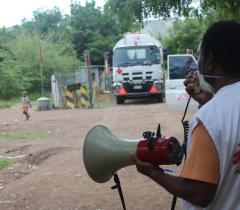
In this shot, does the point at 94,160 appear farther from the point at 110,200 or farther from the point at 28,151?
the point at 28,151

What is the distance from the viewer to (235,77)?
215cm

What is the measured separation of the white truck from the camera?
77.4 ft

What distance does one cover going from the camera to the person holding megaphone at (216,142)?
200cm

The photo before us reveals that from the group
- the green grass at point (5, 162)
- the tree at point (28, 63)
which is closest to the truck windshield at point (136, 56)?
the tree at point (28, 63)

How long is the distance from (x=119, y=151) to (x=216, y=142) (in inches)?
24.4

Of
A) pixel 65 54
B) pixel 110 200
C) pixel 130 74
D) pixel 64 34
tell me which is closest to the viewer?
pixel 110 200

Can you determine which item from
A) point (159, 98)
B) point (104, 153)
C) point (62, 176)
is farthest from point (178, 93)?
point (159, 98)

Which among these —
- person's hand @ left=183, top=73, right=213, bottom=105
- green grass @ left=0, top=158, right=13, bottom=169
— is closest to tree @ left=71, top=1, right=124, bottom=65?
green grass @ left=0, top=158, right=13, bottom=169

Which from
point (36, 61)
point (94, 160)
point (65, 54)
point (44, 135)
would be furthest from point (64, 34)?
point (94, 160)

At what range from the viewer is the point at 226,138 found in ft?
6.55

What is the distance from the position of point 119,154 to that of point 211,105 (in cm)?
59

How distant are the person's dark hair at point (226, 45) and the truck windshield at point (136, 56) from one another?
2140 centimetres

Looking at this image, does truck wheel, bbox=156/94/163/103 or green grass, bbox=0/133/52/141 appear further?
truck wheel, bbox=156/94/163/103

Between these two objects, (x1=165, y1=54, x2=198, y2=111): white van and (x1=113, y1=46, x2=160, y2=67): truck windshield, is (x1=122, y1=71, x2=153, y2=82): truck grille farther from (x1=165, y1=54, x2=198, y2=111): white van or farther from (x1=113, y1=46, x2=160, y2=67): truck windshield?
(x1=165, y1=54, x2=198, y2=111): white van
